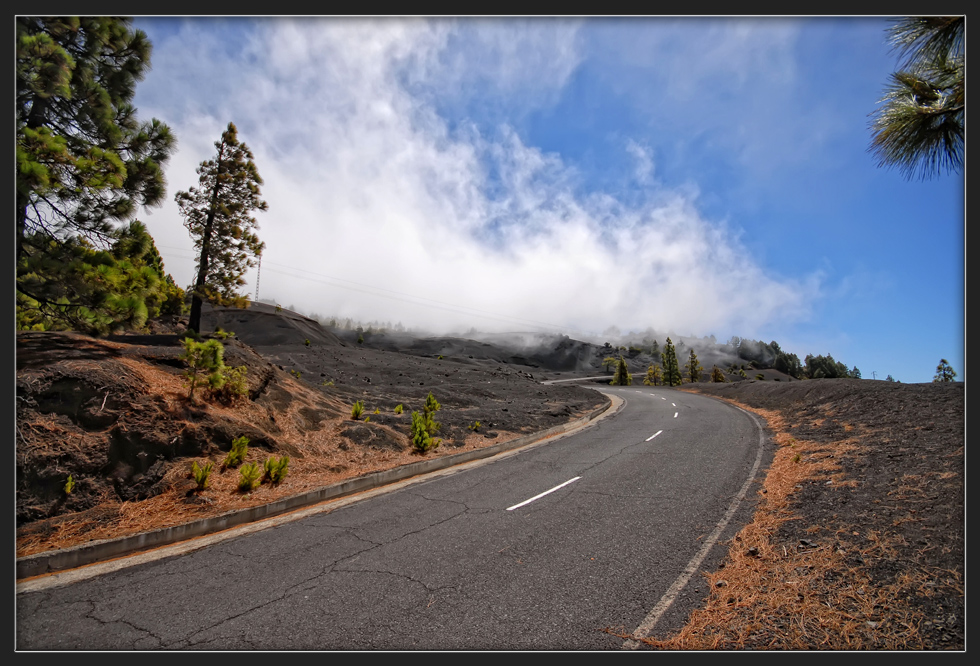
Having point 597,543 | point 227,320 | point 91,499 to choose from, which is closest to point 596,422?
point 597,543

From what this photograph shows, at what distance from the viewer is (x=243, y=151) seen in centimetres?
1630

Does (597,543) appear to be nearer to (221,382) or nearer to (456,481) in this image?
(456,481)

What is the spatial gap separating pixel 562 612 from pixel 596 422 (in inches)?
611

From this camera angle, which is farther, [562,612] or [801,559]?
[801,559]

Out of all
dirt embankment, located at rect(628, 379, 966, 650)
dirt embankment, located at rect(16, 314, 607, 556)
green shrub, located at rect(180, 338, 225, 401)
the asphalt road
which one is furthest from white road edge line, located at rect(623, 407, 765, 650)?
green shrub, located at rect(180, 338, 225, 401)

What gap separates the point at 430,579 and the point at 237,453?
5.56 meters

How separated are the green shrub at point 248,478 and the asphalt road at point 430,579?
4.64 ft

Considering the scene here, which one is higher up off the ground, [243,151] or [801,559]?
[243,151]

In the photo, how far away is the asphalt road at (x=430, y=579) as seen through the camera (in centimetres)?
357

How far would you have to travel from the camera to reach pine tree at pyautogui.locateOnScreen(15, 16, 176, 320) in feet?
18.0

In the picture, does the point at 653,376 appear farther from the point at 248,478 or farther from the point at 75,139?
the point at 75,139

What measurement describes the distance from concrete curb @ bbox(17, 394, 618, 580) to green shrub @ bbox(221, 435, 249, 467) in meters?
1.60

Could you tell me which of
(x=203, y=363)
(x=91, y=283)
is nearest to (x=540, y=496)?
(x=203, y=363)

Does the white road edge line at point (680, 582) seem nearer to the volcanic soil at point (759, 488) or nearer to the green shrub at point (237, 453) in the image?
the volcanic soil at point (759, 488)
